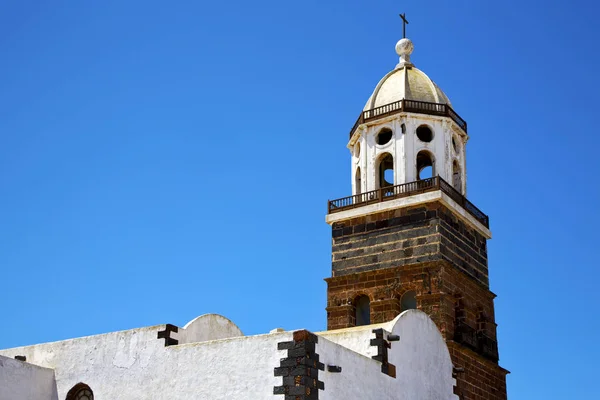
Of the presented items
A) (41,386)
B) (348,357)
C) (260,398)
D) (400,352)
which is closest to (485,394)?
(400,352)

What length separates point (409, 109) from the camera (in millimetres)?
30094

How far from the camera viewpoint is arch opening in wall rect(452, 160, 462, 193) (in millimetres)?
30797

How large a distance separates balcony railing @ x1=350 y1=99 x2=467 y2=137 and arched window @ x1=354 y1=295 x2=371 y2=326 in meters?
5.99

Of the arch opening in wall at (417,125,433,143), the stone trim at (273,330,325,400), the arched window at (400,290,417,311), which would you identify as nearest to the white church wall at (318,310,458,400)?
the stone trim at (273,330,325,400)

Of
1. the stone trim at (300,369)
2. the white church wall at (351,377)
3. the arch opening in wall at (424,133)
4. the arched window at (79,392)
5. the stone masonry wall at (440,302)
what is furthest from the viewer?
the arch opening in wall at (424,133)

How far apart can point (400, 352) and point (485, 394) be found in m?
6.59

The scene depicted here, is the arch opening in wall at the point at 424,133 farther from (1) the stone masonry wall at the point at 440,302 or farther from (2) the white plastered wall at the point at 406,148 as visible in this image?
(1) the stone masonry wall at the point at 440,302

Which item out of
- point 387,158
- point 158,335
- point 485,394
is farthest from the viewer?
point 387,158

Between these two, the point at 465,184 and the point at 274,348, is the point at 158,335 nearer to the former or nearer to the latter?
the point at 274,348

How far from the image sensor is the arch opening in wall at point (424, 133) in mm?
30531

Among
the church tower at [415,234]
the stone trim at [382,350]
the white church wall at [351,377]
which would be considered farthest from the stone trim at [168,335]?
the church tower at [415,234]

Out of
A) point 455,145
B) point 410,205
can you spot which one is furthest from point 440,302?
point 455,145

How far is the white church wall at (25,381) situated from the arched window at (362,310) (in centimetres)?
1015

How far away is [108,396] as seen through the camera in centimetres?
2111
